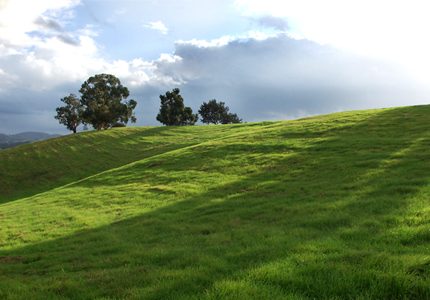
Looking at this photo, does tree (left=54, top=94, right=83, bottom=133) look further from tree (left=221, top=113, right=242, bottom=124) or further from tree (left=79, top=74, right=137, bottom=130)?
tree (left=221, top=113, right=242, bottom=124)

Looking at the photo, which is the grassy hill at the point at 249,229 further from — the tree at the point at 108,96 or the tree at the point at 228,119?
the tree at the point at 228,119

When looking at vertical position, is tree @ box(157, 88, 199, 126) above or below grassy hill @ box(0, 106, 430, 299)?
above

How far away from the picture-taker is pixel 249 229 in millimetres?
8359

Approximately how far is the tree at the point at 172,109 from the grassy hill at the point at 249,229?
80342 mm

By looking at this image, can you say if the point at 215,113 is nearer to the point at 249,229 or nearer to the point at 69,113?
the point at 69,113

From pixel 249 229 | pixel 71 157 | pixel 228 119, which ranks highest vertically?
pixel 228 119

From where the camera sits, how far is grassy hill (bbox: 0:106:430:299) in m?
4.58

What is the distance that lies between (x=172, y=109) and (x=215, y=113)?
2956cm

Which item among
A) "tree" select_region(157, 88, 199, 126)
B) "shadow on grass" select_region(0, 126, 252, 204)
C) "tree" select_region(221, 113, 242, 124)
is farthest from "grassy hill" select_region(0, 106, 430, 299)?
"tree" select_region(221, 113, 242, 124)

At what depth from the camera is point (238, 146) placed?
28.0m

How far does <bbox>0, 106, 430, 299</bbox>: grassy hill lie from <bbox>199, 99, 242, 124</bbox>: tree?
335ft

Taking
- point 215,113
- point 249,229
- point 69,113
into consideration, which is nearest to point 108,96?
point 69,113

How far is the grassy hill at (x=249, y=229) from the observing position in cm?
458

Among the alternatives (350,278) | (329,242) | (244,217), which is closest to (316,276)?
(350,278)
